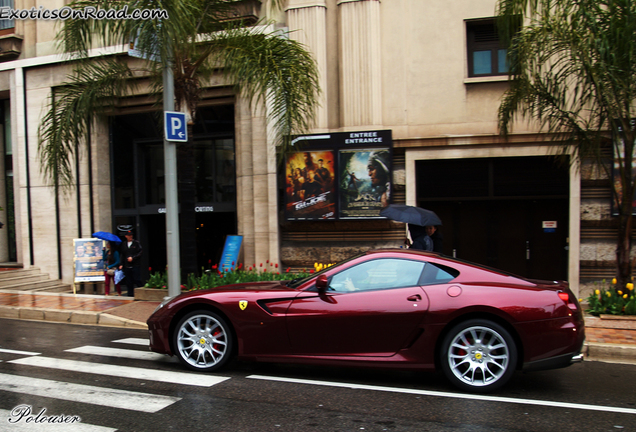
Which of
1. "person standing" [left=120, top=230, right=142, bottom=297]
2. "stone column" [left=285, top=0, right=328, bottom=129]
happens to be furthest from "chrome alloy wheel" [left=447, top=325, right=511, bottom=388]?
"person standing" [left=120, top=230, right=142, bottom=297]

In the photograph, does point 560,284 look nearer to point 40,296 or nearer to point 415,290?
point 415,290

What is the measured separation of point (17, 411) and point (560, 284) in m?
5.21

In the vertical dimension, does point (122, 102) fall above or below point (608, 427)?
above

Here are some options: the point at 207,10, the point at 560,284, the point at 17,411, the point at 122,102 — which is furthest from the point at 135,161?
the point at 560,284

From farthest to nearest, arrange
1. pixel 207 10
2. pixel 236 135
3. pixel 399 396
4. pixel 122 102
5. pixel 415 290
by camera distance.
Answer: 1. pixel 122 102
2. pixel 236 135
3. pixel 207 10
4. pixel 415 290
5. pixel 399 396

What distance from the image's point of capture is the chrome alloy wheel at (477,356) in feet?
16.4

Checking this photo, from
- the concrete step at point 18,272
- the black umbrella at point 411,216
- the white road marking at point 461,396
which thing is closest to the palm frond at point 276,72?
the black umbrella at point 411,216

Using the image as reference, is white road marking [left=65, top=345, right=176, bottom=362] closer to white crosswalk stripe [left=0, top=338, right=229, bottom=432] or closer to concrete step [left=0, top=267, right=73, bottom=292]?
white crosswalk stripe [left=0, top=338, right=229, bottom=432]

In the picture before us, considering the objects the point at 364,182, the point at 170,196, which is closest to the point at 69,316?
the point at 170,196

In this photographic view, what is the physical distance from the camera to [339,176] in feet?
39.9

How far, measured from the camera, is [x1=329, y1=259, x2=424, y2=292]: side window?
17.5 ft

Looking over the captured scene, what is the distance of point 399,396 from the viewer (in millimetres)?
4902

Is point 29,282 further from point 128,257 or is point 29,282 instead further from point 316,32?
point 316,32

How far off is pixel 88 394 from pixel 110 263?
10.1m
